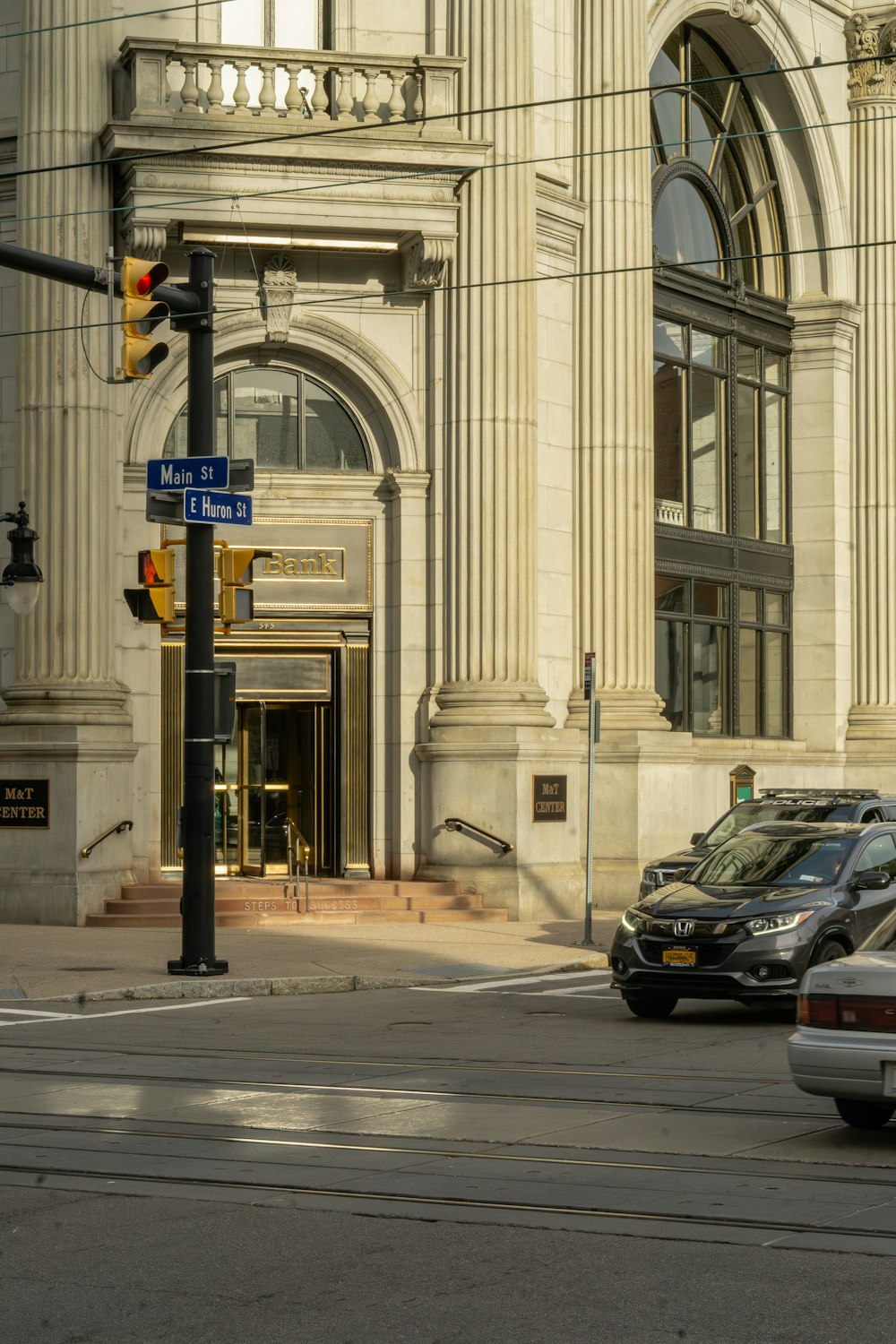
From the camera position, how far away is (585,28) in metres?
30.3

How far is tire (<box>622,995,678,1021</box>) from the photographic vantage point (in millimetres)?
16391

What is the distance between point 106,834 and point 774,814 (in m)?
8.47

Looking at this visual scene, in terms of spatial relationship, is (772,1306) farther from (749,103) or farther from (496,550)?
(749,103)

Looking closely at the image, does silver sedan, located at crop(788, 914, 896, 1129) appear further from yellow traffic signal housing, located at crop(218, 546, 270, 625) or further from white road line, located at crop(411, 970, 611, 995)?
yellow traffic signal housing, located at crop(218, 546, 270, 625)

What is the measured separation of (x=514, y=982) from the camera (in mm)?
19969

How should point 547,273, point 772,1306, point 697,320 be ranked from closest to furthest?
point 772,1306 < point 547,273 < point 697,320

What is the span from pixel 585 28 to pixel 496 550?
8.88m

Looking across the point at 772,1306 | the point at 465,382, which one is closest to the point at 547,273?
the point at 465,382

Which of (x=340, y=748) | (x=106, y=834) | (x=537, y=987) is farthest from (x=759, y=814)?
(x=106, y=834)

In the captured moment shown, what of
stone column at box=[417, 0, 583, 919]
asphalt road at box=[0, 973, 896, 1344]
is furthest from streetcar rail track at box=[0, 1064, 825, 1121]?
stone column at box=[417, 0, 583, 919]

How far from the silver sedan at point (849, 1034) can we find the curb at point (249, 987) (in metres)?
9.08

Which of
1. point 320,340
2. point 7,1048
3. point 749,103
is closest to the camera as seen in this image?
point 7,1048

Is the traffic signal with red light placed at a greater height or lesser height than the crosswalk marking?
greater

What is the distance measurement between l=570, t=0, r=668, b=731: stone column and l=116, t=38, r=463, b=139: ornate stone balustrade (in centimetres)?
387
